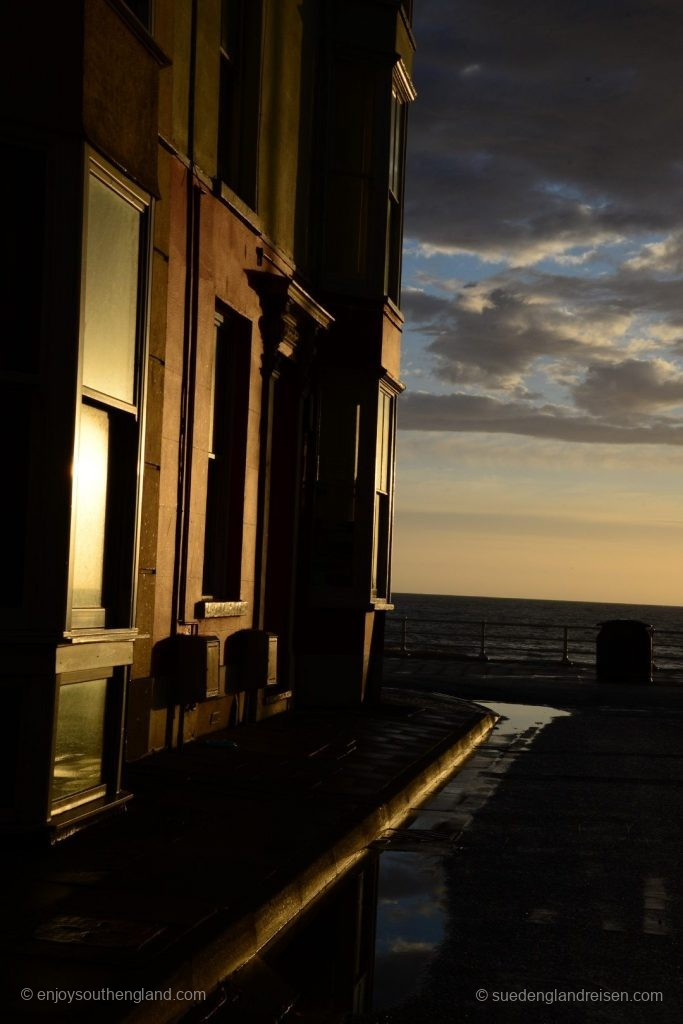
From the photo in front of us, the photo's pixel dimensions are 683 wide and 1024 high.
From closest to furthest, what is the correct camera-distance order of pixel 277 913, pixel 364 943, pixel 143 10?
1. pixel 364 943
2. pixel 277 913
3. pixel 143 10

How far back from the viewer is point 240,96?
43.9 ft

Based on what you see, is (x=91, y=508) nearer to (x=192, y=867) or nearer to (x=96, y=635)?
(x=96, y=635)

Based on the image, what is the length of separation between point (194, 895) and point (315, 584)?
10.6m

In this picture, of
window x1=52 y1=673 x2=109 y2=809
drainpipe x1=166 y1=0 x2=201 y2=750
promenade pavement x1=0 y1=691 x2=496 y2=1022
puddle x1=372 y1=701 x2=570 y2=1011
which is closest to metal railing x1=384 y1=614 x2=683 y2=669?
puddle x1=372 y1=701 x2=570 y2=1011

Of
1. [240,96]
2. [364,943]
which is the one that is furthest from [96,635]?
[240,96]

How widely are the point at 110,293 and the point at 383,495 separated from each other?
1042 cm

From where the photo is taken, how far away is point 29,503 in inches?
276

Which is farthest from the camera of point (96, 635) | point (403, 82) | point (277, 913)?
point (403, 82)

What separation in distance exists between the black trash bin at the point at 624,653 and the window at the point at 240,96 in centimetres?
1450

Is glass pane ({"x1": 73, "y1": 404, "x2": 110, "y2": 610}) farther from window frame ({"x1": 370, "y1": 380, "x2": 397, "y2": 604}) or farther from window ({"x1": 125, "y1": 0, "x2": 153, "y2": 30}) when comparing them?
window frame ({"x1": 370, "y1": 380, "x2": 397, "y2": 604})

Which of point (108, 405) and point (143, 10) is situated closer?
point (108, 405)

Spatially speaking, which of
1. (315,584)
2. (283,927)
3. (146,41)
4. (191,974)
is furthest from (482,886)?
(315,584)

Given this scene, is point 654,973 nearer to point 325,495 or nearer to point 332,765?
point 332,765

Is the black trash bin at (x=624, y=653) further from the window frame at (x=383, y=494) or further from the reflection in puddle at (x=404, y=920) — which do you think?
the reflection in puddle at (x=404, y=920)
